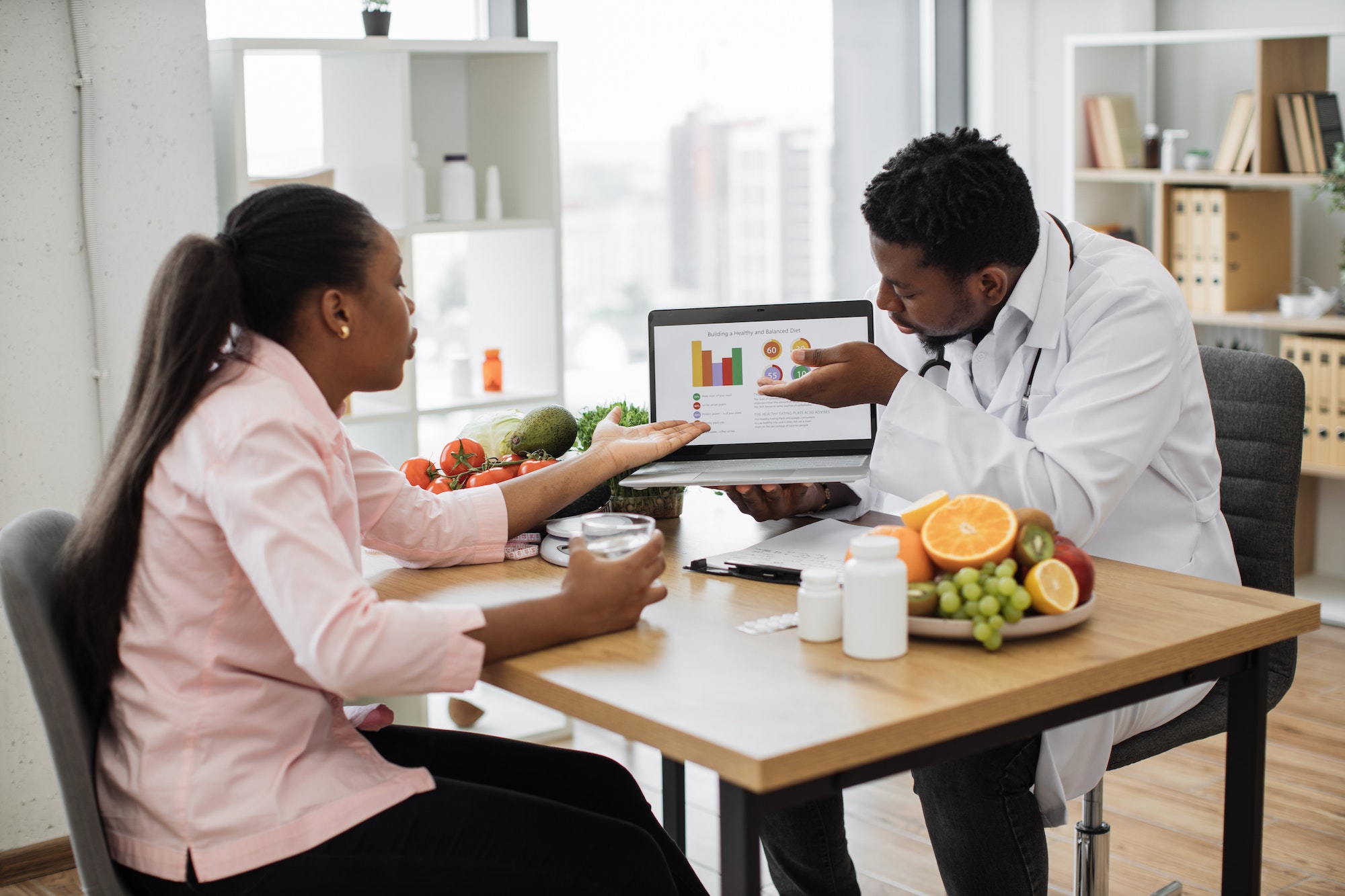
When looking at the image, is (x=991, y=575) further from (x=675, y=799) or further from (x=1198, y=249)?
(x=1198, y=249)

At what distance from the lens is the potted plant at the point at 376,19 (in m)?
2.89

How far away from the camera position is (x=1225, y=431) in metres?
Answer: 1.97

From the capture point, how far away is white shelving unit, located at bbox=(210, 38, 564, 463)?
9.31 feet

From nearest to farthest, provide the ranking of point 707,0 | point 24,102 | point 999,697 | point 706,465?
point 999,697 → point 706,465 → point 24,102 → point 707,0

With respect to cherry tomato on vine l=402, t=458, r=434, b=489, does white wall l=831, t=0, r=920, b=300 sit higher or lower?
higher

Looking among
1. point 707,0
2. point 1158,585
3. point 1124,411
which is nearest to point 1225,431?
point 1124,411

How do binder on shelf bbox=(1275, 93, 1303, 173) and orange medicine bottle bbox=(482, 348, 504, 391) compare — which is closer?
orange medicine bottle bbox=(482, 348, 504, 391)

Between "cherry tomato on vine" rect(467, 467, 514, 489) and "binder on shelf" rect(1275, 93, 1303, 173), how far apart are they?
9.30 ft

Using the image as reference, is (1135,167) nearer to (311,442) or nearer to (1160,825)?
(1160,825)

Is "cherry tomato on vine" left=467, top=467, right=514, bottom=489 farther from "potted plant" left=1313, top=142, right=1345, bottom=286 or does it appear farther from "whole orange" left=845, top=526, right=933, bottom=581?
"potted plant" left=1313, top=142, right=1345, bottom=286

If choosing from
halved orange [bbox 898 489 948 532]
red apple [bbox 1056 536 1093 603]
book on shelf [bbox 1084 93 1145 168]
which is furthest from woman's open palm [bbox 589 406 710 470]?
book on shelf [bbox 1084 93 1145 168]

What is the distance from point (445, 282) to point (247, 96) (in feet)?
2.25

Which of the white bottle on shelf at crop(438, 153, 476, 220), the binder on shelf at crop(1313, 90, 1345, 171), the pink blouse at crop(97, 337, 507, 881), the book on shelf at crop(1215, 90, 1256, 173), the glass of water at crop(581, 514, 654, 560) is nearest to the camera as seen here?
the pink blouse at crop(97, 337, 507, 881)

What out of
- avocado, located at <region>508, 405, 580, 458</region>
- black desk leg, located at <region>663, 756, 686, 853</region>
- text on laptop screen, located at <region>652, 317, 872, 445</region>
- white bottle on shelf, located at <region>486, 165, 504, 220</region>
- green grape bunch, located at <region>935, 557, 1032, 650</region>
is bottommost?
black desk leg, located at <region>663, 756, 686, 853</region>
